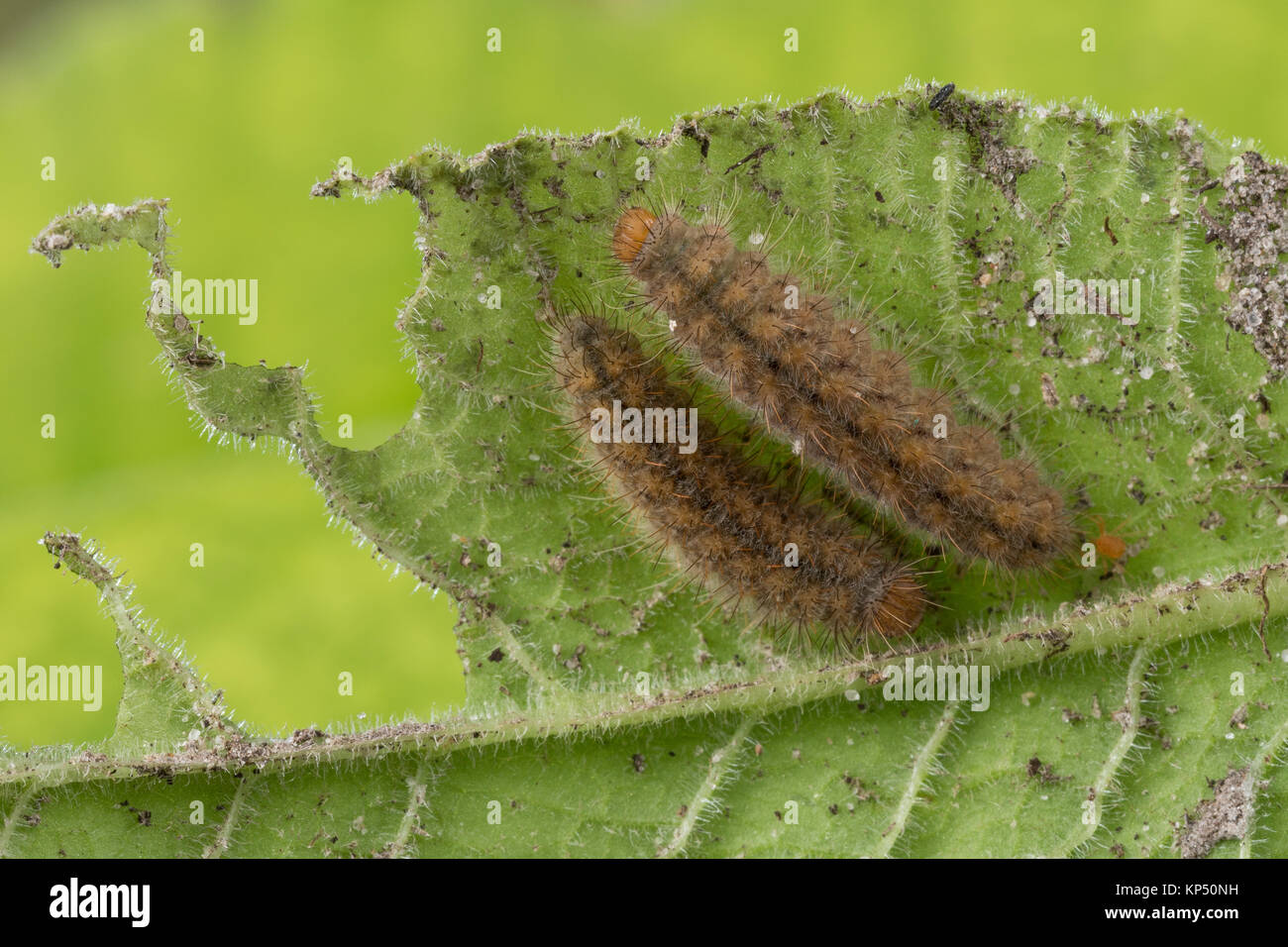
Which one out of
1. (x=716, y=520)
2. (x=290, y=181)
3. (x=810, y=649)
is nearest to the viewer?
(x=716, y=520)

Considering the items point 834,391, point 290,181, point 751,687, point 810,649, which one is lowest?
point 751,687

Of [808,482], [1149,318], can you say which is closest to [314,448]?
[808,482]

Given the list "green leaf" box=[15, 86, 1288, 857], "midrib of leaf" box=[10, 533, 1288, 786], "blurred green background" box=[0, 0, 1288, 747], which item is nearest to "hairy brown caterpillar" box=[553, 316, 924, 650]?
"green leaf" box=[15, 86, 1288, 857]

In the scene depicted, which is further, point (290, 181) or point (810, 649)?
point (290, 181)

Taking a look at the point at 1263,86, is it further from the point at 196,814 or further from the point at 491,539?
the point at 196,814

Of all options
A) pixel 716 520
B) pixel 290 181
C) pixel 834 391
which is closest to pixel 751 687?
pixel 716 520

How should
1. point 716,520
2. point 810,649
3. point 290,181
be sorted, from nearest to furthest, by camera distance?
1. point 716,520
2. point 810,649
3. point 290,181

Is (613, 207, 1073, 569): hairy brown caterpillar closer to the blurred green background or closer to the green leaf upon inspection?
the green leaf

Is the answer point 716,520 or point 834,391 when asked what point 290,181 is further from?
point 834,391
